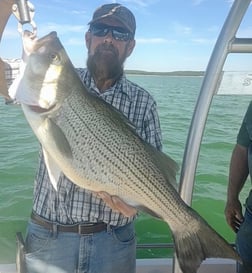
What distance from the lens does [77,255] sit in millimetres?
2406

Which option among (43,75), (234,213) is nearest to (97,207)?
(43,75)

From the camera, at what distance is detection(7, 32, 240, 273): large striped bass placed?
6.52ft

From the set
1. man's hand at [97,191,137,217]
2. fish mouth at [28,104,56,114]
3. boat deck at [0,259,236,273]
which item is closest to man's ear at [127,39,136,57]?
fish mouth at [28,104,56,114]

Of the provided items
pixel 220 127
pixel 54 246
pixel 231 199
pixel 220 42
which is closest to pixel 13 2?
pixel 220 42

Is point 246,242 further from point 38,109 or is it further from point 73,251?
point 38,109

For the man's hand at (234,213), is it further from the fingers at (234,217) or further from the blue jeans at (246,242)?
the blue jeans at (246,242)

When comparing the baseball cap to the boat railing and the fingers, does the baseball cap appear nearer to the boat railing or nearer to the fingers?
the boat railing

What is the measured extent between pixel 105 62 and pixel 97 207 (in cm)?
76

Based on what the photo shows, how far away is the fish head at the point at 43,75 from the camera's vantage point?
1963 millimetres

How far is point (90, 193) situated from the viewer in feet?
7.79

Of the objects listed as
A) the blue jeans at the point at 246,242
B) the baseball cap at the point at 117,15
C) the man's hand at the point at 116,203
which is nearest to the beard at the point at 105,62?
the baseball cap at the point at 117,15

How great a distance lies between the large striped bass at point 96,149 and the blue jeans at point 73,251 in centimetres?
37

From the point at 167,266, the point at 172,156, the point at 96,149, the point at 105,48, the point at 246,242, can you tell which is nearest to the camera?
the point at 96,149

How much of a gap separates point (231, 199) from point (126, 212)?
1009 millimetres
